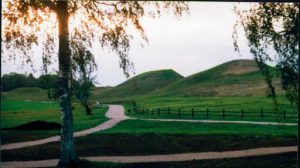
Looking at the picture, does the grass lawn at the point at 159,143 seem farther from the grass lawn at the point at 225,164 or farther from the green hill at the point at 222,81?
the green hill at the point at 222,81

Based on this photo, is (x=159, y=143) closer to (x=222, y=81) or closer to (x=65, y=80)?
(x=65, y=80)

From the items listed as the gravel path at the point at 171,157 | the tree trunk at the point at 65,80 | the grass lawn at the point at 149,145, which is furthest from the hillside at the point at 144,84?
the tree trunk at the point at 65,80

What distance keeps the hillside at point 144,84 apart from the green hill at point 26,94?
1888 centimetres

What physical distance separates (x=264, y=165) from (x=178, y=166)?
3.06m

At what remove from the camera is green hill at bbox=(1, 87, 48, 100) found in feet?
253

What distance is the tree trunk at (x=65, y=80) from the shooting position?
11.7 meters

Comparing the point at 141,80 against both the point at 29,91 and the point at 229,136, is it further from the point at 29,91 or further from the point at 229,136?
the point at 229,136

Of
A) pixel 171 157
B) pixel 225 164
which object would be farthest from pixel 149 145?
pixel 225 164

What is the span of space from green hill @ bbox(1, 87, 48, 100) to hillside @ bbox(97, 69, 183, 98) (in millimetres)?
18876

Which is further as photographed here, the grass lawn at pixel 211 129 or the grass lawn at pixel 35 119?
the grass lawn at pixel 35 119

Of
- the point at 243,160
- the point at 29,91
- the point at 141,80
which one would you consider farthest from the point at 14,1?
the point at 141,80

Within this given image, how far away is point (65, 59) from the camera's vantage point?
11.9 metres

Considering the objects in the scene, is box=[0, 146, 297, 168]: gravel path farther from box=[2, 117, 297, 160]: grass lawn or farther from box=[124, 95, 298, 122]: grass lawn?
box=[124, 95, 298, 122]: grass lawn

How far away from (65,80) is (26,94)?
72.3 meters
